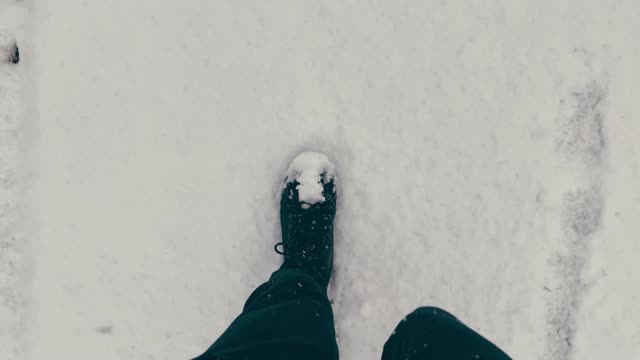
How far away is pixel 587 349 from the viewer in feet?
5.40

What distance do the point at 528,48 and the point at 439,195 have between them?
20.5 inches

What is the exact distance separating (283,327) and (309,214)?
1.65 ft

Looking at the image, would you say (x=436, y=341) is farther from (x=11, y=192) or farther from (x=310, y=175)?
(x=11, y=192)

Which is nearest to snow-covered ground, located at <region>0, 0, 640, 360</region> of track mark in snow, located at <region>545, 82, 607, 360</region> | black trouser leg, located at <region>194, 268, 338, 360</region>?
track mark in snow, located at <region>545, 82, 607, 360</region>

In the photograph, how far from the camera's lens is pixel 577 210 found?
63.7 inches

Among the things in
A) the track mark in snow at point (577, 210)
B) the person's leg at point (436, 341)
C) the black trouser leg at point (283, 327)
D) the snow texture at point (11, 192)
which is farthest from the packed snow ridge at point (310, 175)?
the snow texture at point (11, 192)

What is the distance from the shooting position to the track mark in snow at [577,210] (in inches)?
63.0

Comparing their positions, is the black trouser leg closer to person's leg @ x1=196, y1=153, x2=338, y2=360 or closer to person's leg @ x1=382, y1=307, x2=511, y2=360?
person's leg @ x1=196, y1=153, x2=338, y2=360

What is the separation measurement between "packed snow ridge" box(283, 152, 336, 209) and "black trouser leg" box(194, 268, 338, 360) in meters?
0.30

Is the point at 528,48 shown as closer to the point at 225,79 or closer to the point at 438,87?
the point at 438,87

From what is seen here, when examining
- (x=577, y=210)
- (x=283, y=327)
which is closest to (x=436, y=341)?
(x=283, y=327)

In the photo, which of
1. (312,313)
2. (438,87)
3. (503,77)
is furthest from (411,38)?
(312,313)

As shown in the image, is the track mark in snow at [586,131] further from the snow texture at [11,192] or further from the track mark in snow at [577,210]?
the snow texture at [11,192]

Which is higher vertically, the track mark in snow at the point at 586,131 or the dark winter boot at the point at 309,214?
the track mark in snow at the point at 586,131
